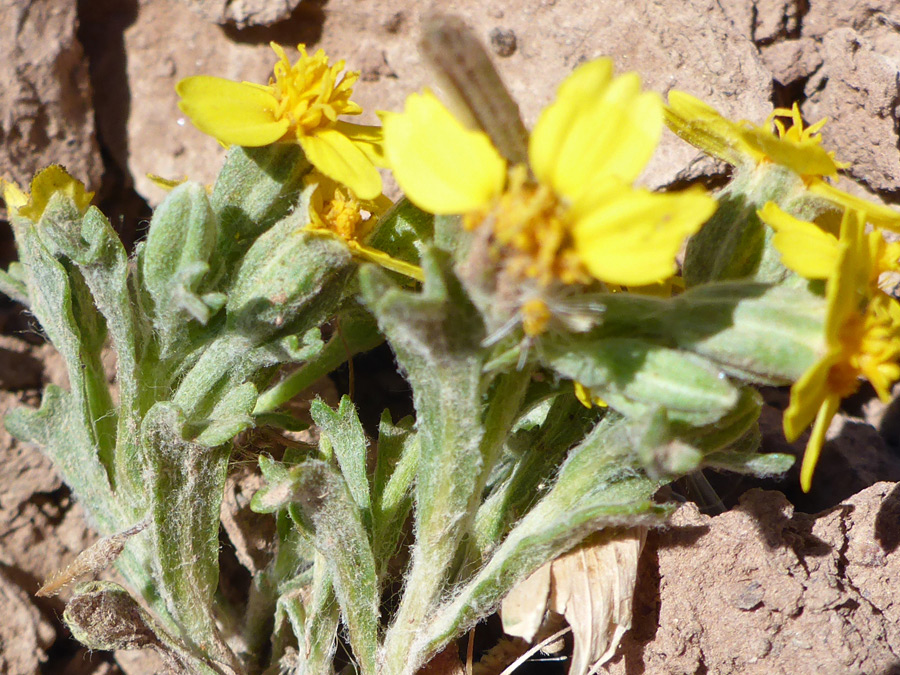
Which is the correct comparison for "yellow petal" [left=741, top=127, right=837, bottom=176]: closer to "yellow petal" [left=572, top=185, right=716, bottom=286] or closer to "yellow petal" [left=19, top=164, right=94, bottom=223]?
"yellow petal" [left=572, top=185, right=716, bottom=286]

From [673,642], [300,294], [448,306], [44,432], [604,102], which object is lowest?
[673,642]

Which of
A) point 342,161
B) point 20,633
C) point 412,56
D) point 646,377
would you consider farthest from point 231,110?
point 20,633

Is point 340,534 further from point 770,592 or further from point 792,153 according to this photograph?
point 792,153

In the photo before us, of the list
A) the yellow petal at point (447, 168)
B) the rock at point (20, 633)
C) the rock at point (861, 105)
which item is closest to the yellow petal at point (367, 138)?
the yellow petal at point (447, 168)

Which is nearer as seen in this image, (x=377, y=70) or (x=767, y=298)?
(x=767, y=298)

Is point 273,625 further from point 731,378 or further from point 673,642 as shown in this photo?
point 731,378

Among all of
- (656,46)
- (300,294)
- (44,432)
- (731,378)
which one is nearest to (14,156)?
(44,432)
